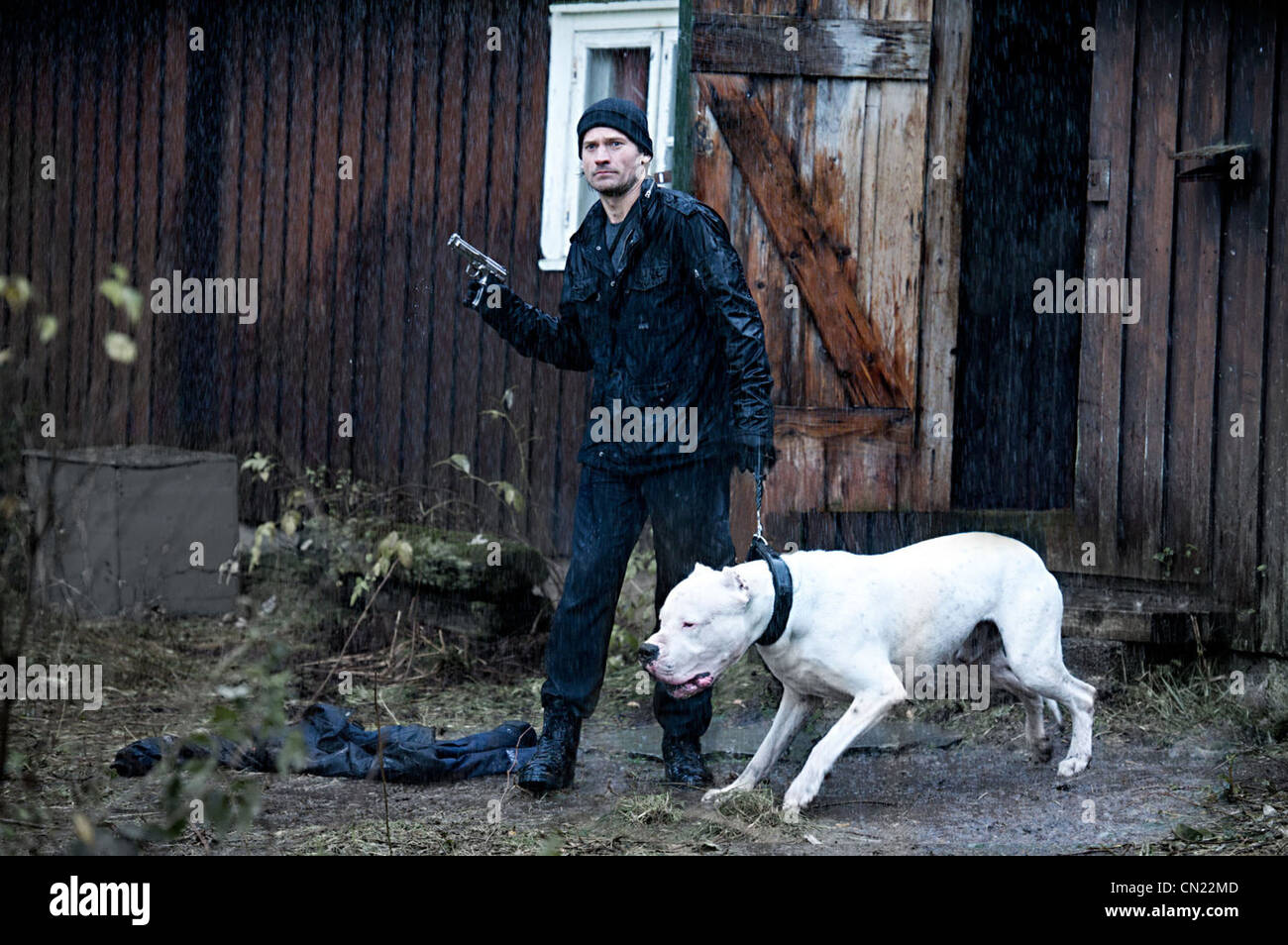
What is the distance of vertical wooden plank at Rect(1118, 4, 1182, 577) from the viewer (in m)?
5.90

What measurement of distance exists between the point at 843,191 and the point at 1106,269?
1211 mm

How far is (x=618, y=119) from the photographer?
4816mm

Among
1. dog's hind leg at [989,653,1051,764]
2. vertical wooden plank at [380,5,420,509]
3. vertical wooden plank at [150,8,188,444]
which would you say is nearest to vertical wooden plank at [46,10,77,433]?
vertical wooden plank at [150,8,188,444]

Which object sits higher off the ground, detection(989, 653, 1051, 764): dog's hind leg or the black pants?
the black pants

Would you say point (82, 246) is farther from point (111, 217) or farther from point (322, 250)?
point (322, 250)

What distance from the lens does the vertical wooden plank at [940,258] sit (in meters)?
5.82

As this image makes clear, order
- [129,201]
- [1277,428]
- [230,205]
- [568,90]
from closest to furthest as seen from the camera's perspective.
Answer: [1277,428]
[568,90]
[230,205]
[129,201]

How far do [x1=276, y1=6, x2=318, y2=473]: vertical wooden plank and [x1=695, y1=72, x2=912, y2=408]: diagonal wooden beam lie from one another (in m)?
3.74

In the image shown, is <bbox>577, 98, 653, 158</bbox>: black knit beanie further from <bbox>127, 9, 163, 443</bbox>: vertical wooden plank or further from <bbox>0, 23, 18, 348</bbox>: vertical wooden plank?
<bbox>0, 23, 18, 348</bbox>: vertical wooden plank

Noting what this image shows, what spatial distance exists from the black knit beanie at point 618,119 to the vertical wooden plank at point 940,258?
1.50 meters

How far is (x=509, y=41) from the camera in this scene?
26.7ft

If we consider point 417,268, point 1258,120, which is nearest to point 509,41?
point 417,268

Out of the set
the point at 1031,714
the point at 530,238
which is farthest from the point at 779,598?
the point at 530,238
